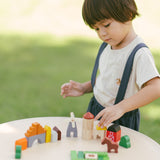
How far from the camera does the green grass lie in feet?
9.69

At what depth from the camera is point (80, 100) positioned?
10.6 feet

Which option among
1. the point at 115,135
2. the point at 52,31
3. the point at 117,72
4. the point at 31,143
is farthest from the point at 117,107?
the point at 52,31

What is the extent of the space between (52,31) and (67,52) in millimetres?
1005

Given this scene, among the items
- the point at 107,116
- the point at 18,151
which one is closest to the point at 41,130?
the point at 18,151

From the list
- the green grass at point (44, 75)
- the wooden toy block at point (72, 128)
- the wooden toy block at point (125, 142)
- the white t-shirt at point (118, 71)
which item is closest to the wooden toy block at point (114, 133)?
the wooden toy block at point (125, 142)

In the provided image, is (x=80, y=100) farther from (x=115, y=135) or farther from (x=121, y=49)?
(x=115, y=135)

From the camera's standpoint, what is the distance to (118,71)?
5.09 feet

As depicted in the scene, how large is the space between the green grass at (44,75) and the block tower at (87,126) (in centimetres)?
135

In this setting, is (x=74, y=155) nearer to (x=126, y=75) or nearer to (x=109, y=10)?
(x=126, y=75)

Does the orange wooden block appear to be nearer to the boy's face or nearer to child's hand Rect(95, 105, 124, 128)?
child's hand Rect(95, 105, 124, 128)

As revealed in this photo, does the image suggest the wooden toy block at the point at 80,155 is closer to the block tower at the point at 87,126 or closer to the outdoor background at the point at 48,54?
the block tower at the point at 87,126

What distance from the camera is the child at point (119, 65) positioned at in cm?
137

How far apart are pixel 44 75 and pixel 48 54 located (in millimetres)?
682

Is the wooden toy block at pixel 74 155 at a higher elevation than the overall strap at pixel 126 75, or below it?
below
